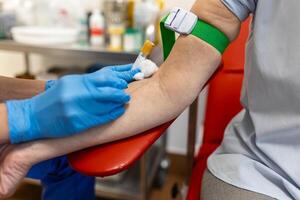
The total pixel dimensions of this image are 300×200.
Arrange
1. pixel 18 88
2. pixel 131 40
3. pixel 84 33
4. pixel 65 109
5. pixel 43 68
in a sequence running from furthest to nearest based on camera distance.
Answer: pixel 43 68 → pixel 84 33 → pixel 131 40 → pixel 18 88 → pixel 65 109

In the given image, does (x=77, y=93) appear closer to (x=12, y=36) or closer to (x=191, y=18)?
(x=191, y=18)

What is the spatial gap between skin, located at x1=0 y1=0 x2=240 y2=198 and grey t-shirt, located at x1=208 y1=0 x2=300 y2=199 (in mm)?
48

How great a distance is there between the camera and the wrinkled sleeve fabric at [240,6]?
2.40 feet

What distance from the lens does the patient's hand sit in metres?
0.63

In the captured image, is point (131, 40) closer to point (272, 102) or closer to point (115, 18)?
point (115, 18)

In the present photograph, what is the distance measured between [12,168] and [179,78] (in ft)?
1.23

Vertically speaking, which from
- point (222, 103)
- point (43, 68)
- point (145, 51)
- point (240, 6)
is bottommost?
point (43, 68)

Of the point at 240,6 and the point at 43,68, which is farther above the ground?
the point at 240,6

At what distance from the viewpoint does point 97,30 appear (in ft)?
4.85

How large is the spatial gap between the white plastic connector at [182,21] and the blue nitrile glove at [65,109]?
0.20m

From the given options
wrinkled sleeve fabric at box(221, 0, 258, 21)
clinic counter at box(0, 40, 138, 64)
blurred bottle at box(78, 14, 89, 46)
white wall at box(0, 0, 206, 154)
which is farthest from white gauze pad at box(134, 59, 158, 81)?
white wall at box(0, 0, 206, 154)

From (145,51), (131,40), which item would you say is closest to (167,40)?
(145,51)

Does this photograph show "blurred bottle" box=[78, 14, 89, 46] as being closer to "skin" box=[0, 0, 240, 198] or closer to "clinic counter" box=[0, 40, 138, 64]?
"clinic counter" box=[0, 40, 138, 64]

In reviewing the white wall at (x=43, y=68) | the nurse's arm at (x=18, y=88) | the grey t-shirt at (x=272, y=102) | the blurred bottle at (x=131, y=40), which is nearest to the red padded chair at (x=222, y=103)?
the grey t-shirt at (x=272, y=102)
